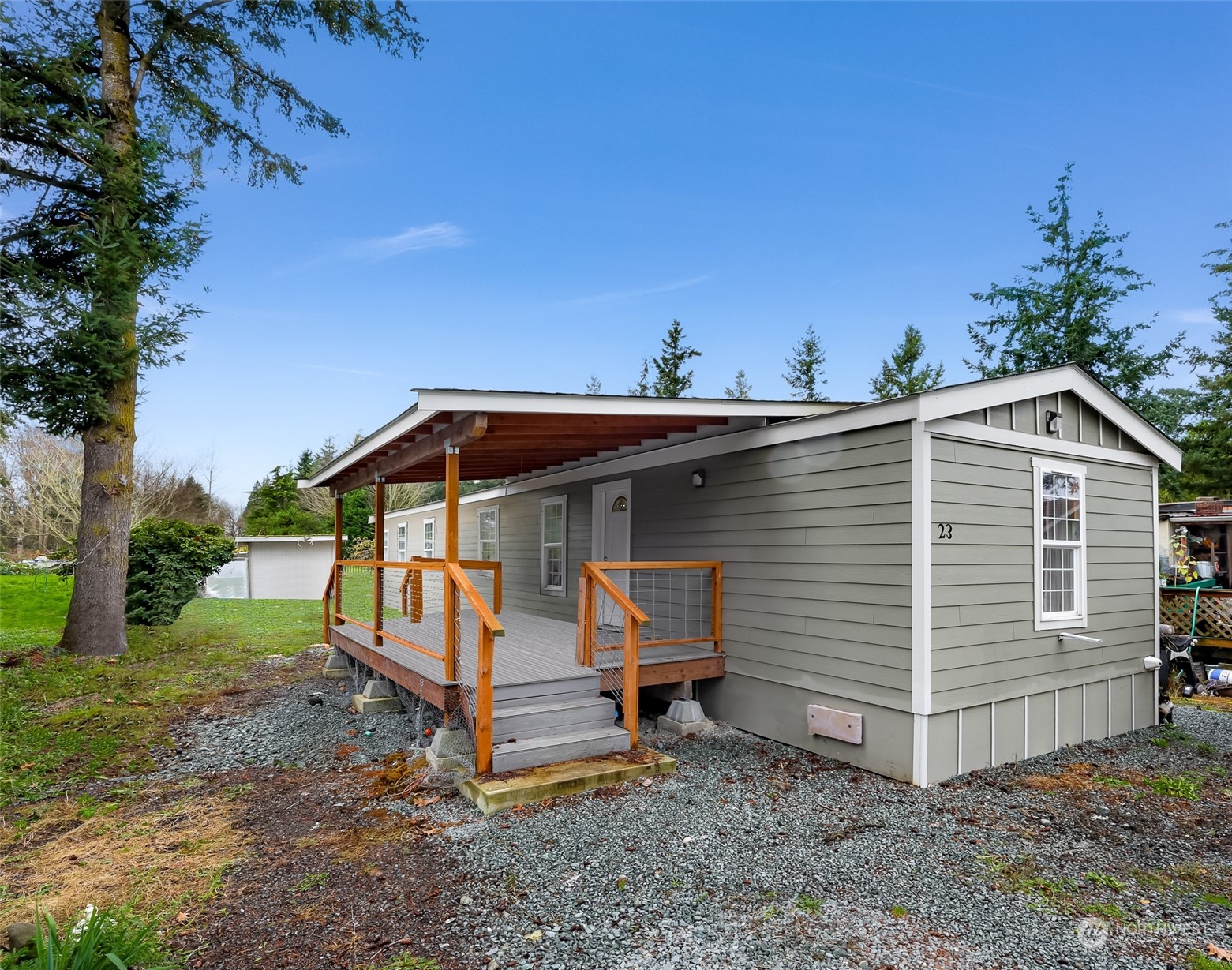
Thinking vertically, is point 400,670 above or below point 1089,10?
below

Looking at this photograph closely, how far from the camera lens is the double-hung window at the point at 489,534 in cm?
1191

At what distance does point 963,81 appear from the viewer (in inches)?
498

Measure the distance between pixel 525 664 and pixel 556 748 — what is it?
1.18m

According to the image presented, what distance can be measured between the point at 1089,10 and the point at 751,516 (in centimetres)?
988

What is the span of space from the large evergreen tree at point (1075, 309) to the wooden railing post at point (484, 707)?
20203mm

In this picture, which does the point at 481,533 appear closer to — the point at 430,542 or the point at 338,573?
the point at 430,542

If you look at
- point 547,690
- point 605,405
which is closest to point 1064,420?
point 605,405

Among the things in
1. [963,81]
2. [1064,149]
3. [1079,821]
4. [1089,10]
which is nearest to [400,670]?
[1079,821]

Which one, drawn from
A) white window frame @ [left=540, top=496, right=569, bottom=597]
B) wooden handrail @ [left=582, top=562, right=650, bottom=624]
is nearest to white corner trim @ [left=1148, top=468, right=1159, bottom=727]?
wooden handrail @ [left=582, top=562, right=650, bottom=624]

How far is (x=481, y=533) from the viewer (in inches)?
499

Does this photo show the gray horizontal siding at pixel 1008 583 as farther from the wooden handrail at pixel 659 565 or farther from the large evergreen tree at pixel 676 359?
the large evergreen tree at pixel 676 359

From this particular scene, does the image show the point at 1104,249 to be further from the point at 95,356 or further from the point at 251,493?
the point at 251,493

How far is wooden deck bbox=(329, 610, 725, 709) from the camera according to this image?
5227 millimetres

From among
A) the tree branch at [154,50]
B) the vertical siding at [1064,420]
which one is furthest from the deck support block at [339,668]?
the tree branch at [154,50]
